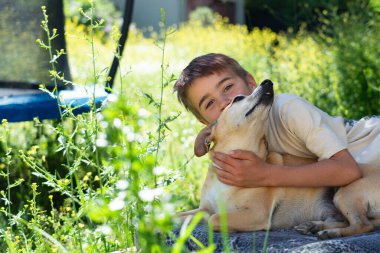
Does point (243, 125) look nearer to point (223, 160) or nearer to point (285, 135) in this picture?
point (223, 160)

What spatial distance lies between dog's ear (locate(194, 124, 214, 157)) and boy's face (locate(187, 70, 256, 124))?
0.76ft

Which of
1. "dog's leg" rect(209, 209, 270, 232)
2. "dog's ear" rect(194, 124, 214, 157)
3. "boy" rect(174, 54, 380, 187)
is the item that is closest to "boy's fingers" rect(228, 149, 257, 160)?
"boy" rect(174, 54, 380, 187)

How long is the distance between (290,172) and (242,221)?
289 millimetres

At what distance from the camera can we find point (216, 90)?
331cm

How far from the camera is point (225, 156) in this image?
306 cm

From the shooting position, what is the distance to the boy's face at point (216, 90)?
3297 millimetres

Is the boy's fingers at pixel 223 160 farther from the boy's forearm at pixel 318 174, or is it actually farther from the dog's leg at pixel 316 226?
the dog's leg at pixel 316 226

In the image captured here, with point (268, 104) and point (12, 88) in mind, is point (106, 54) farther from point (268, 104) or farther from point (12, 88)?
point (268, 104)

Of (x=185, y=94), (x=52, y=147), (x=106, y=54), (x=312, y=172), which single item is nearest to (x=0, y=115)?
(x=52, y=147)

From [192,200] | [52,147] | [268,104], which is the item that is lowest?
Result: [192,200]

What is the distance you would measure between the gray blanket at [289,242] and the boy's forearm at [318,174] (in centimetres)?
19

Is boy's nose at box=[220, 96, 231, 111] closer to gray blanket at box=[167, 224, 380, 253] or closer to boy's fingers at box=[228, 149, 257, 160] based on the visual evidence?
boy's fingers at box=[228, 149, 257, 160]

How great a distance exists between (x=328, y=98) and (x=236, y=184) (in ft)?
12.5

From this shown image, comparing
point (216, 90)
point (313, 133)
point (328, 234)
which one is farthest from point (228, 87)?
point (328, 234)
